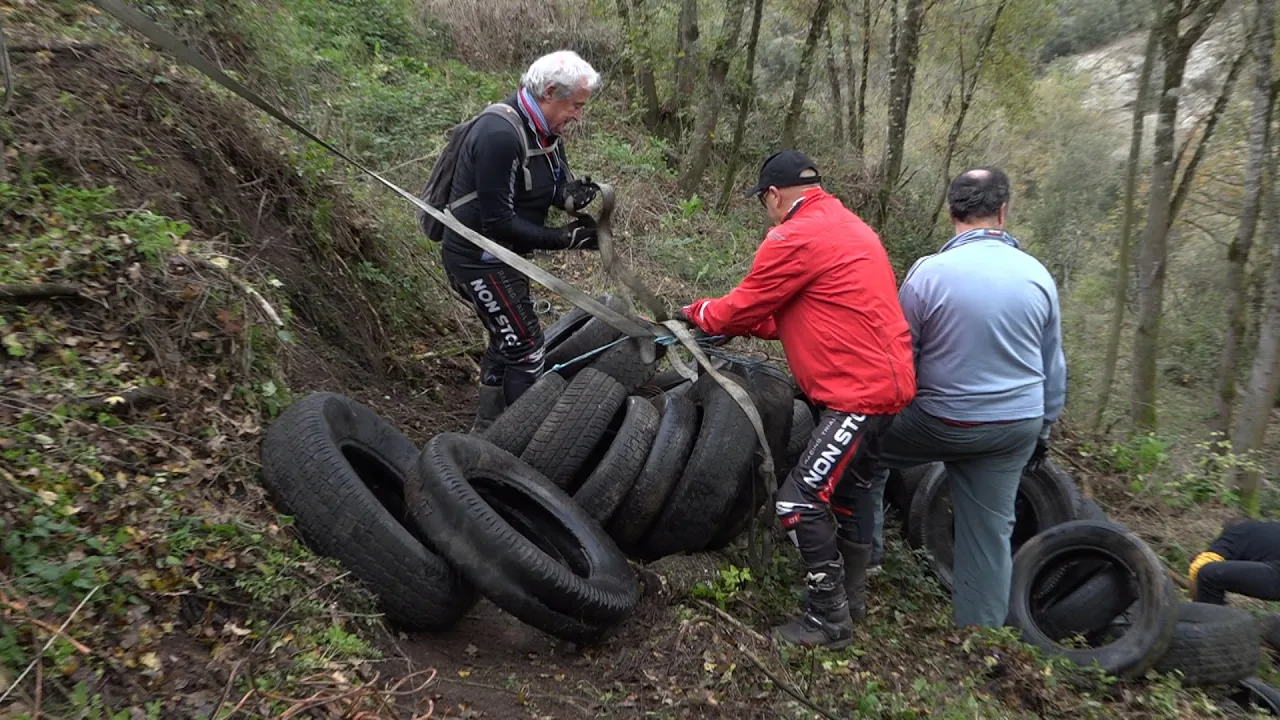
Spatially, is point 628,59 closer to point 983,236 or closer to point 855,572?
point 983,236

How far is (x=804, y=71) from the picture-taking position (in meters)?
13.3

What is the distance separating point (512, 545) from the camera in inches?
131

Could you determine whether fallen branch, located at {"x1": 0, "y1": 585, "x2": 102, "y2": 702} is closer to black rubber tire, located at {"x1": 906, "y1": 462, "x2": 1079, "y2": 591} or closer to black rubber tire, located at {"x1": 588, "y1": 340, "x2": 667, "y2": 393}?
black rubber tire, located at {"x1": 588, "y1": 340, "x2": 667, "y2": 393}

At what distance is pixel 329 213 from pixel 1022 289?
167 inches

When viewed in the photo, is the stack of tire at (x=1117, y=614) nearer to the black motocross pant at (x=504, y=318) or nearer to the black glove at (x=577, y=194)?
the black motocross pant at (x=504, y=318)

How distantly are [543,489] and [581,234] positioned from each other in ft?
5.09

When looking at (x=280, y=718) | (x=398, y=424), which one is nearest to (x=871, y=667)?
(x=280, y=718)

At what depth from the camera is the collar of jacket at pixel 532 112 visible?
4238 mm

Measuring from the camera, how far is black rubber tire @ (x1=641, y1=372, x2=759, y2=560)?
4035 mm

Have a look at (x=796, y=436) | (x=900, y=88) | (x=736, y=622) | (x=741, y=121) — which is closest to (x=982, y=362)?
(x=796, y=436)

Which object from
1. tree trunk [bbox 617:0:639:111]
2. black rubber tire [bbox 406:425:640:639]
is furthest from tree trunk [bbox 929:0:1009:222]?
black rubber tire [bbox 406:425:640:639]

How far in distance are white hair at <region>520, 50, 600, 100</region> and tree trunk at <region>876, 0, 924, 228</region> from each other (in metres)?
8.25

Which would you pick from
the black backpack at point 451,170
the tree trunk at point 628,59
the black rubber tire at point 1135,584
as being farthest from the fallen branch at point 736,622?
the tree trunk at point 628,59

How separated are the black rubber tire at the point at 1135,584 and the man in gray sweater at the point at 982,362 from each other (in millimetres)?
518
